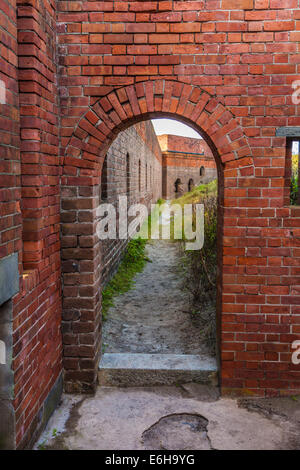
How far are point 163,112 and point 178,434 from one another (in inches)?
108

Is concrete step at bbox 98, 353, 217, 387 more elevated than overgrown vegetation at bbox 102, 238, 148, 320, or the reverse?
overgrown vegetation at bbox 102, 238, 148, 320

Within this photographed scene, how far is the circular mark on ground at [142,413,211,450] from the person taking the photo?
3.04 meters

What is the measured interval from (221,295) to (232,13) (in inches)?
98.5

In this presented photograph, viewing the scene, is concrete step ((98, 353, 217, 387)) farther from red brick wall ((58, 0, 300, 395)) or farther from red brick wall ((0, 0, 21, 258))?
red brick wall ((0, 0, 21, 258))

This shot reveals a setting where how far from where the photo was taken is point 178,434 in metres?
3.18

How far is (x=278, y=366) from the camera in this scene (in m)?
3.65

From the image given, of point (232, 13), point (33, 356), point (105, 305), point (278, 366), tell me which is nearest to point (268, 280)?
point (278, 366)

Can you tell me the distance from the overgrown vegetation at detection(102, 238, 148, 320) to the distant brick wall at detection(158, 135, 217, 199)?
68.4ft

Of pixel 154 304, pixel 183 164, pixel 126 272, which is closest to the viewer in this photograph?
pixel 154 304

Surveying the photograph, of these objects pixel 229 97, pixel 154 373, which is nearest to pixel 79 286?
pixel 154 373

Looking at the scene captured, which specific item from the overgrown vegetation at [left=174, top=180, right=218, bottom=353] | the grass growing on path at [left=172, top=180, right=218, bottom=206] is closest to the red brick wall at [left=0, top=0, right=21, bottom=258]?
the overgrown vegetation at [left=174, top=180, right=218, bottom=353]

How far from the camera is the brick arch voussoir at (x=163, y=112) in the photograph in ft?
11.4

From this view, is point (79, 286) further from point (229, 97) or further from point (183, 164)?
point (183, 164)

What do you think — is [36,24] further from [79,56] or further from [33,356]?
[33,356]
